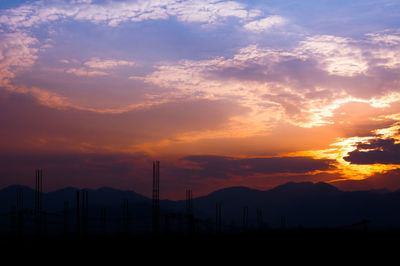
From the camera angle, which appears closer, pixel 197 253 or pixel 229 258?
pixel 229 258

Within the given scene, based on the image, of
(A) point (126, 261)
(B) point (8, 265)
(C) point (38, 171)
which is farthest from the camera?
(C) point (38, 171)

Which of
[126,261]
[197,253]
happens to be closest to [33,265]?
[126,261]

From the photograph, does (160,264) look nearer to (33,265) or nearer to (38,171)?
(33,265)

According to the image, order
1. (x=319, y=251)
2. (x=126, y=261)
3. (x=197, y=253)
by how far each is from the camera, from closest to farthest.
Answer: (x=126, y=261)
(x=197, y=253)
(x=319, y=251)

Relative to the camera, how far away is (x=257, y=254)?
80.9 ft

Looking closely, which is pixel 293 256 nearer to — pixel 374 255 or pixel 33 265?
pixel 374 255

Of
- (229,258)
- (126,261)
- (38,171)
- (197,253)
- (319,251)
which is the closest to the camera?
(126,261)

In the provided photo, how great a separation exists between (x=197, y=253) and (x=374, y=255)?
9.34 m

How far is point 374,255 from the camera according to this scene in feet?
78.2

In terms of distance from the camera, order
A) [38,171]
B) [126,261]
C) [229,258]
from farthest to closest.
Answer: [38,171] → [229,258] → [126,261]

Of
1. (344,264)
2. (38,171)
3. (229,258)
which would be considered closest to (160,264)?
(229,258)

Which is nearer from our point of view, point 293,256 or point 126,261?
point 126,261

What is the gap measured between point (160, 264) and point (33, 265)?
5409 millimetres

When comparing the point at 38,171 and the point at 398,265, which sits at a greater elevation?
the point at 38,171
